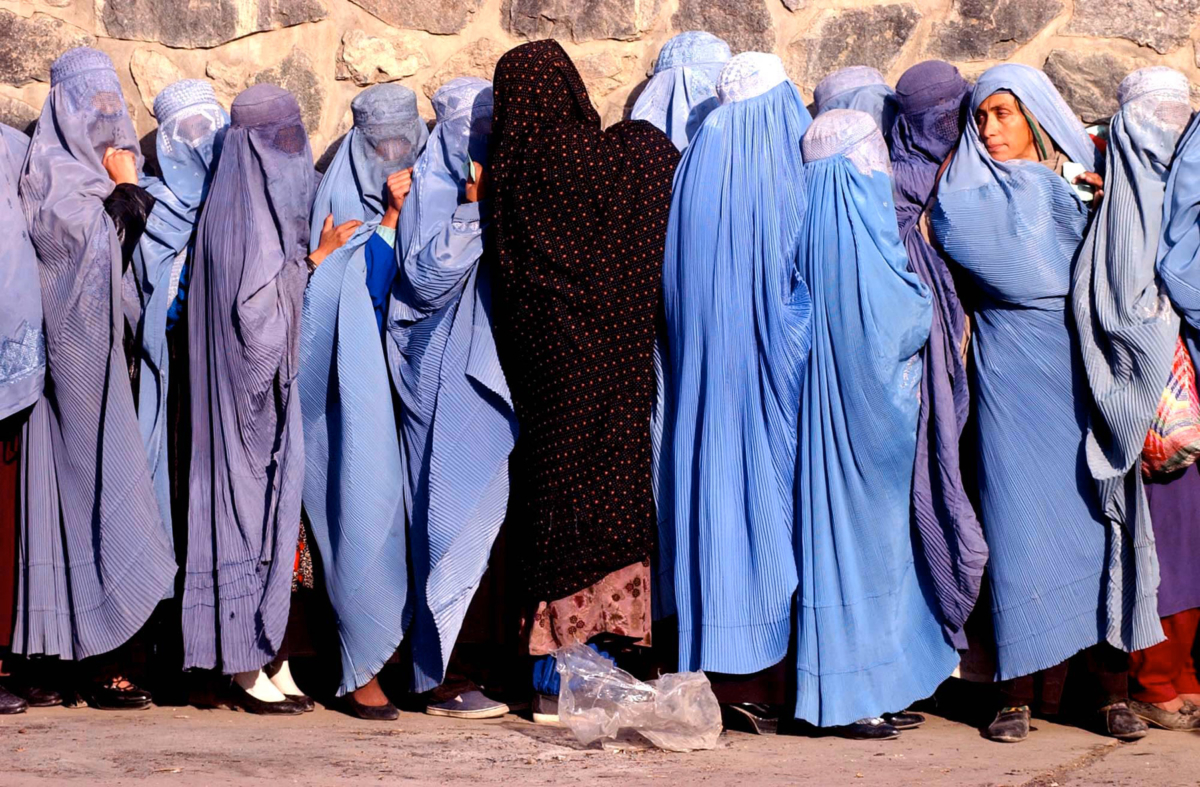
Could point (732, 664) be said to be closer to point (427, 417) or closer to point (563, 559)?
A: point (563, 559)

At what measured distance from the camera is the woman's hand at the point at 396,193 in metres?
4.16

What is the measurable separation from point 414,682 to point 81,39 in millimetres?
2153

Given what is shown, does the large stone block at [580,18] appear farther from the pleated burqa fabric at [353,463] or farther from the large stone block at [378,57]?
the pleated burqa fabric at [353,463]

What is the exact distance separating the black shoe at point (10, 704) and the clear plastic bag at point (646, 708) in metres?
1.41

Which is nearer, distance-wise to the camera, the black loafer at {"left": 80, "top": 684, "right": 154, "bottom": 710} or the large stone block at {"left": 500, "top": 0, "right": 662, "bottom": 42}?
the black loafer at {"left": 80, "top": 684, "right": 154, "bottom": 710}

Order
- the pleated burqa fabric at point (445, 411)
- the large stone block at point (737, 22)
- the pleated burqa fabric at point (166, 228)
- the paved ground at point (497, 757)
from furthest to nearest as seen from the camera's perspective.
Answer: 1. the large stone block at point (737, 22)
2. the pleated burqa fabric at point (166, 228)
3. the pleated burqa fabric at point (445, 411)
4. the paved ground at point (497, 757)

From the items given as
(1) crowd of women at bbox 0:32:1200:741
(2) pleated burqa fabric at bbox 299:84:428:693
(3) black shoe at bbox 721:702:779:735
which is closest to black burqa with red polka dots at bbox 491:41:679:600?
(1) crowd of women at bbox 0:32:1200:741

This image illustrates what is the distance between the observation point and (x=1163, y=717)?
3.87 metres

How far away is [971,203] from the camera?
384 centimetres

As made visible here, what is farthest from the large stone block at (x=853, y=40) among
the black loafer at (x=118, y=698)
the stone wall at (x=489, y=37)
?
the black loafer at (x=118, y=698)

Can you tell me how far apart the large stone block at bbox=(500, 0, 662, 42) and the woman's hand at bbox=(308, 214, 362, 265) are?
90cm

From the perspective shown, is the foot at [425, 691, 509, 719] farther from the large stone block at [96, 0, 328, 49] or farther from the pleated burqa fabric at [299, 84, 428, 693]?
the large stone block at [96, 0, 328, 49]

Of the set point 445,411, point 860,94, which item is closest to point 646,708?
point 445,411

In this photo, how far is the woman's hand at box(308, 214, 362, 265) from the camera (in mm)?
4131
